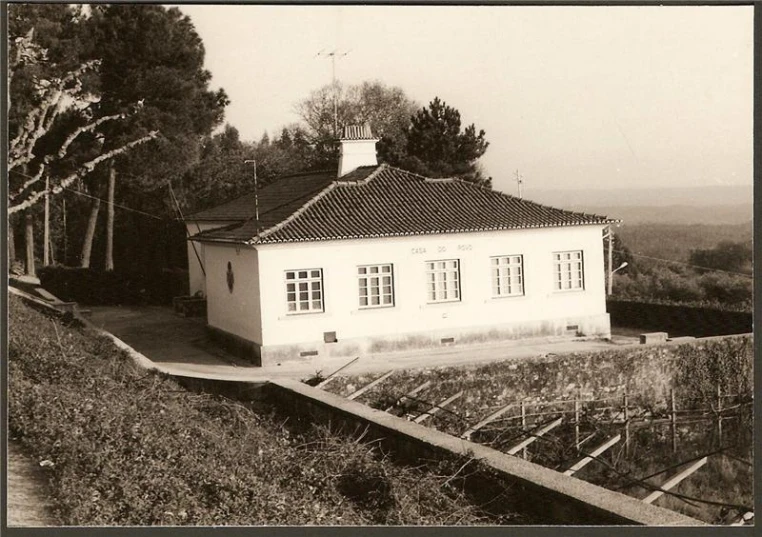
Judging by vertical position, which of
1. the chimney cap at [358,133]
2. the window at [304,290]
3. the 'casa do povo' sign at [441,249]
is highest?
the chimney cap at [358,133]

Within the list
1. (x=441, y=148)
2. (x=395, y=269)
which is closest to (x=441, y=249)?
(x=395, y=269)

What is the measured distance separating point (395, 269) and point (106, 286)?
1476 cm

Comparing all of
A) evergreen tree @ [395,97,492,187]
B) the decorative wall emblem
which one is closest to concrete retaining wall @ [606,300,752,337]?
evergreen tree @ [395,97,492,187]

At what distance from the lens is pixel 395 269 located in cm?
2055

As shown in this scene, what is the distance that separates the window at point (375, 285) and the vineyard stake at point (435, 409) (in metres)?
3.73

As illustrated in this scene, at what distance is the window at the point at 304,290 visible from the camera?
770 inches

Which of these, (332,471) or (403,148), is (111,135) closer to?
(403,148)

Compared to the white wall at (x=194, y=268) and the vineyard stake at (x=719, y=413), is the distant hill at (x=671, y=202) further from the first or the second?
the white wall at (x=194, y=268)

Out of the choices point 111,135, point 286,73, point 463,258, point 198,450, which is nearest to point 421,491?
point 198,450

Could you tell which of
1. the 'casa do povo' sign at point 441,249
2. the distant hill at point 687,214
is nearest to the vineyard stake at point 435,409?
the 'casa do povo' sign at point 441,249

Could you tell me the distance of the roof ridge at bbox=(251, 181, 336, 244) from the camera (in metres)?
19.0

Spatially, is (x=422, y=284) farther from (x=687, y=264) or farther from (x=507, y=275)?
(x=687, y=264)

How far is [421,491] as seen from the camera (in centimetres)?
1004

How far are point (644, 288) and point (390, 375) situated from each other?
11.2 meters
